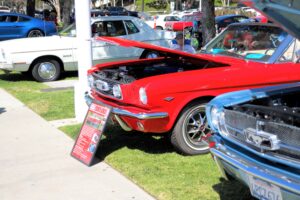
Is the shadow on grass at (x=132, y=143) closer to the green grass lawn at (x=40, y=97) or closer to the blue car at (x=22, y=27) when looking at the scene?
the green grass lawn at (x=40, y=97)

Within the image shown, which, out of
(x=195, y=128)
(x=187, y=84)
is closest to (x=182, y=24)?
(x=195, y=128)

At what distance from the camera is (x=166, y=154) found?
570 centimetres

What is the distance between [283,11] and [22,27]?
19.1 meters

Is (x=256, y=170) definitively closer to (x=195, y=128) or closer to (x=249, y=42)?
(x=195, y=128)

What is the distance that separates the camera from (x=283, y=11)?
3029 mm

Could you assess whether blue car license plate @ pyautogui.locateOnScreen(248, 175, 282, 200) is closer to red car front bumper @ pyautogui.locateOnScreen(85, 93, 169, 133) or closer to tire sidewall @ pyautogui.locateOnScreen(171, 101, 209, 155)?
red car front bumper @ pyautogui.locateOnScreen(85, 93, 169, 133)

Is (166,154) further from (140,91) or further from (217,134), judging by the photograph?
(217,134)

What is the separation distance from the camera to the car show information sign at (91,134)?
17.8 feet


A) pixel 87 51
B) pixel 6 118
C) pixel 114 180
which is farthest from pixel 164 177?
pixel 6 118

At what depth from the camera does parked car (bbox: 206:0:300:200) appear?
3.09 meters

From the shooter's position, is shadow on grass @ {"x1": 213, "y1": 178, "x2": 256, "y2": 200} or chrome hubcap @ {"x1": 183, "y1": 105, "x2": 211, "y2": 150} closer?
shadow on grass @ {"x1": 213, "y1": 178, "x2": 256, "y2": 200}

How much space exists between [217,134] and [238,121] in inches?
13.7

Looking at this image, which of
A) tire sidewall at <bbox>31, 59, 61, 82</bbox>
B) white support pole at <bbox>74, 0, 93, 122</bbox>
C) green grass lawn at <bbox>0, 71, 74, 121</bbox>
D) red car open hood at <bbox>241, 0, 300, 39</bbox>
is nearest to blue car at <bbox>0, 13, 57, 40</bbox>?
green grass lawn at <bbox>0, 71, 74, 121</bbox>

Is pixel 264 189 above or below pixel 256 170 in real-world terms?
below
